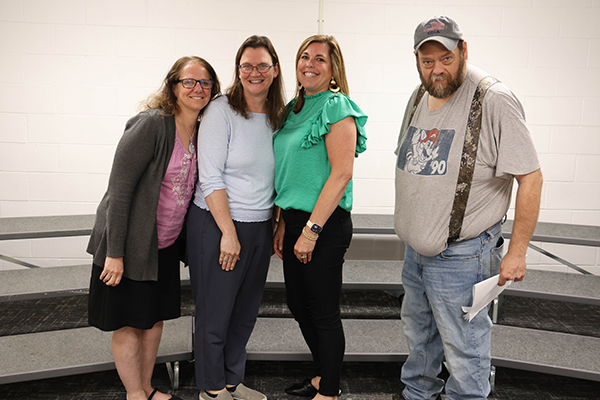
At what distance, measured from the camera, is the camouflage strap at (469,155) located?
5.16 ft

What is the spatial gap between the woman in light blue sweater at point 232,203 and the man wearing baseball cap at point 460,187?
0.56 metres

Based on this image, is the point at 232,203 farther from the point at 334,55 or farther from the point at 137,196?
the point at 334,55

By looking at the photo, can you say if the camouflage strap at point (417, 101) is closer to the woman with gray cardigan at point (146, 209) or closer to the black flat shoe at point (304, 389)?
the woman with gray cardigan at point (146, 209)

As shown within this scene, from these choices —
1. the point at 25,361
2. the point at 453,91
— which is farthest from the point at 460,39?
the point at 25,361

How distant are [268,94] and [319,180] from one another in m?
0.44

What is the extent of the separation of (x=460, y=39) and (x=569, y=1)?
239 cm

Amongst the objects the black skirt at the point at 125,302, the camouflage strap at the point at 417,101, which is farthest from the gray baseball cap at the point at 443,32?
the black skirt at the point at 125,302

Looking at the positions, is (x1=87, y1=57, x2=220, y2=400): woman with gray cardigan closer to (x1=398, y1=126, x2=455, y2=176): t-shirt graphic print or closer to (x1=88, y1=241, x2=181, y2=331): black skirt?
(x1=88, y1=241, x2=181, y2=331): black skirt

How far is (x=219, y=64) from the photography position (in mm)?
3309

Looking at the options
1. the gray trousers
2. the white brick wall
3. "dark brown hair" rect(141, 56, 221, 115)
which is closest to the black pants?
the gray trousers

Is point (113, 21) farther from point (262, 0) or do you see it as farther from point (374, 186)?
point (374, 186)

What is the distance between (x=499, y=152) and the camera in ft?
5.08

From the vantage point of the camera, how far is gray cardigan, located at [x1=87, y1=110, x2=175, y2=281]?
1711mm

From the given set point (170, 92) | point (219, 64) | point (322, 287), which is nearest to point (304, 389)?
point (322, 287)
